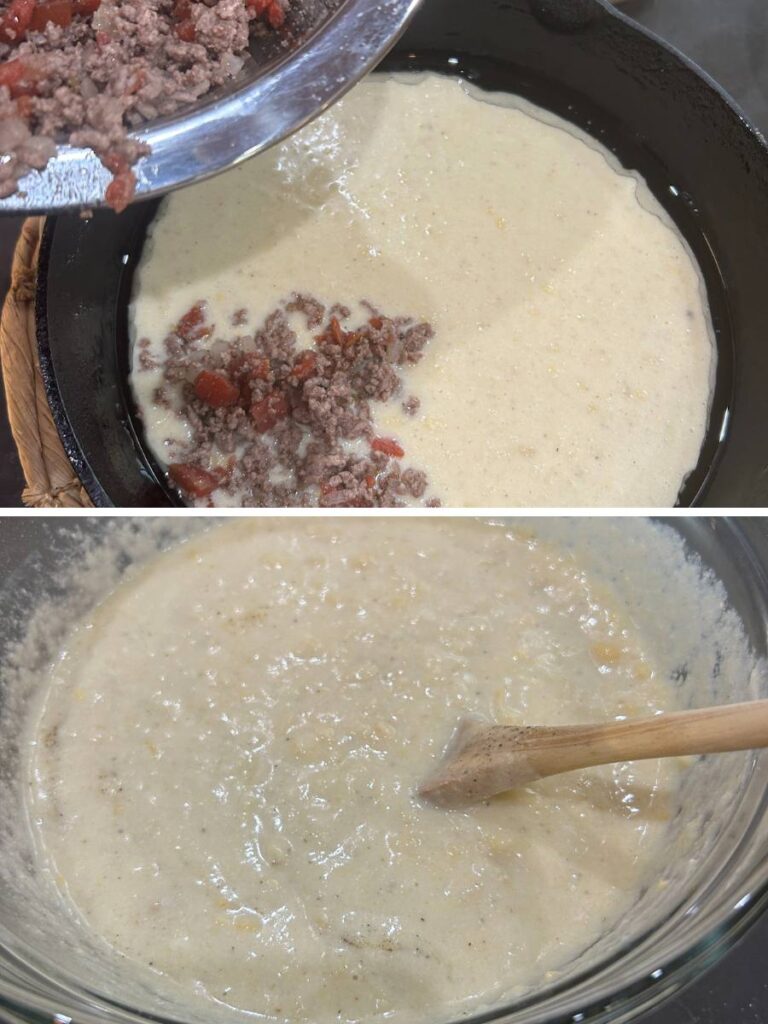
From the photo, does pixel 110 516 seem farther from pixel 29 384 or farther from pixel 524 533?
pixel 524 533

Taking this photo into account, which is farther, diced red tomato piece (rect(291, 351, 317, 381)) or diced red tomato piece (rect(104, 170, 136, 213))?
diced red tomato piece (rect(291, 351, 317, 381))

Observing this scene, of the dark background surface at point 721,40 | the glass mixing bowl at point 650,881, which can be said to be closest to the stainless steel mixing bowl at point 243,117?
the glass mixing bowl at point 650,881

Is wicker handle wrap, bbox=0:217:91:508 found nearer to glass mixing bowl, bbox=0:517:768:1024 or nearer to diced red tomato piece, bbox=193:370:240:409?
glass mixing bowl, bbox=0:517:768:1024

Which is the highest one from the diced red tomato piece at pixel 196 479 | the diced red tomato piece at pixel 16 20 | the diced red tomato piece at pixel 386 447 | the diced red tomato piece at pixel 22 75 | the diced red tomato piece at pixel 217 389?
the diced red tomato piece at pixel 16 20

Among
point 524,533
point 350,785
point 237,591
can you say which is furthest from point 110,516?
point 524,533

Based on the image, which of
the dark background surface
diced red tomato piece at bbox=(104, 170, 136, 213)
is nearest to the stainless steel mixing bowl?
diced red tomato piece at bbox=(104, 170, 136, 213)

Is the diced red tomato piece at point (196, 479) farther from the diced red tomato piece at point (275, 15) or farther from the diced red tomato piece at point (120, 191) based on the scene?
the diced red tomato piece at point (275, 15)

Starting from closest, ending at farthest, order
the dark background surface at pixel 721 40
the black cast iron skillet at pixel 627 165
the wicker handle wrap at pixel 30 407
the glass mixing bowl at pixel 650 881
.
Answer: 1. the glass mixing bowl at pixel 650 881
2. the wicker handle wrap at pixel 30 407
3. the black cast iron skillet at pixel 627 165
4. the dark background surface at pixel 721 40
